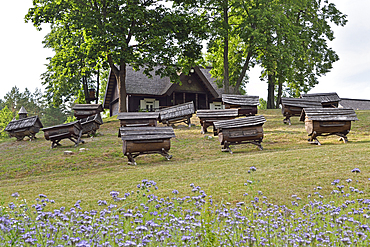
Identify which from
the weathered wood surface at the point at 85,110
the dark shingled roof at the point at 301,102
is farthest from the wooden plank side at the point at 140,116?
the dark shingled roof at the point at 301,102

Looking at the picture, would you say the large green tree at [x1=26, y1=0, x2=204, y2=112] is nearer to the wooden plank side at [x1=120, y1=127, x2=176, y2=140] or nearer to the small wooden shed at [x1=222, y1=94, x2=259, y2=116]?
the small wooden shed at [x1=222, y1=94, x2=259, y2=116]

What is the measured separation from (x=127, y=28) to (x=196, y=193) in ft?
66.2

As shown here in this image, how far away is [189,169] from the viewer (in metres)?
10.7

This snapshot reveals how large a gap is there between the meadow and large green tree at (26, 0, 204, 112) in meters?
8.08

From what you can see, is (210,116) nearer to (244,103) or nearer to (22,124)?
(244,103)

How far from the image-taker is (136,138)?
13180mm

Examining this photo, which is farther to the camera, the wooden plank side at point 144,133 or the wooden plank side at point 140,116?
the wooden plank side at point 140,116

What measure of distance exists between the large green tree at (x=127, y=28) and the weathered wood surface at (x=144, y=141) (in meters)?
10.8

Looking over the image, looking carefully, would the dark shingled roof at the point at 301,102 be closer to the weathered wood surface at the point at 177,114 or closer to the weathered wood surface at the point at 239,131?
the weathered wood surface at the point at 177,114

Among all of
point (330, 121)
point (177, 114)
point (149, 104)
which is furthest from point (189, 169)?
point (149, 104)

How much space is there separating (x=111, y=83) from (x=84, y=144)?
71.4ft

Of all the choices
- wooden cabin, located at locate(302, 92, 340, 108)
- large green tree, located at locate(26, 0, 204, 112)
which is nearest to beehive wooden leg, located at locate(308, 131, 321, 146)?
wooden cabin, located at locate(302, 92, 340, 108)

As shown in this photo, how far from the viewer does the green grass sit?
756 cm

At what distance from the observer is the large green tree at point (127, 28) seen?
2289 centimetres
